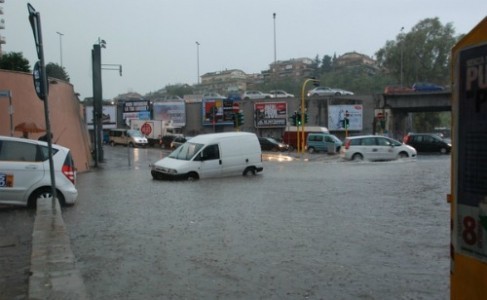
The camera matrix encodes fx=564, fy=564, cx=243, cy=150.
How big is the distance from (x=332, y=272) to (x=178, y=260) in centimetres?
188

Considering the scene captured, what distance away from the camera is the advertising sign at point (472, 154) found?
295cm

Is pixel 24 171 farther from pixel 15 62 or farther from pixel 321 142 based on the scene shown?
pixel 15 62

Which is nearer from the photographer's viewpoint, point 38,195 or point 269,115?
point 38,195

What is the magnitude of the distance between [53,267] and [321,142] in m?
43.2

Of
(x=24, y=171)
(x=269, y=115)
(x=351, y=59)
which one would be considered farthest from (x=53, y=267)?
(x=351, y=59)

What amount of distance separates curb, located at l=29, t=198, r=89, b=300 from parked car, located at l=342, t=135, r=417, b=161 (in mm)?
25870

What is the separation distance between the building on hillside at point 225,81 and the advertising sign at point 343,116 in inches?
4097

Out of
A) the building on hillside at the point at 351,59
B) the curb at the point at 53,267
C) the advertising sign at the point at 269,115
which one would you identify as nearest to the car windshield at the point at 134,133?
the advertising sign at the point at 269,115

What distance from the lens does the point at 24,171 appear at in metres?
11.2

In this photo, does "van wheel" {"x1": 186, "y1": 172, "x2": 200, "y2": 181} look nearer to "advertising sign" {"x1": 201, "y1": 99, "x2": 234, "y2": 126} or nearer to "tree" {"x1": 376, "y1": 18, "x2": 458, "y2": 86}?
"advertising sign" {"x1": 201, "y1": 99, "x2": 234, "y2": 126}

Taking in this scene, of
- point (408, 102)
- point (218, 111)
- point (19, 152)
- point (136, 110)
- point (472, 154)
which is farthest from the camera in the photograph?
point (218, 111)

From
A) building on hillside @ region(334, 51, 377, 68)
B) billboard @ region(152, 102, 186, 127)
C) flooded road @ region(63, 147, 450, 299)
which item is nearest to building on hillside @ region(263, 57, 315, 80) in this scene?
building on hillside @ region(334, 51, 377, 68)

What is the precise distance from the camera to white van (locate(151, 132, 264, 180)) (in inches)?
813

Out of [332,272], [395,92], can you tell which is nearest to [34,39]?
[332,272]
